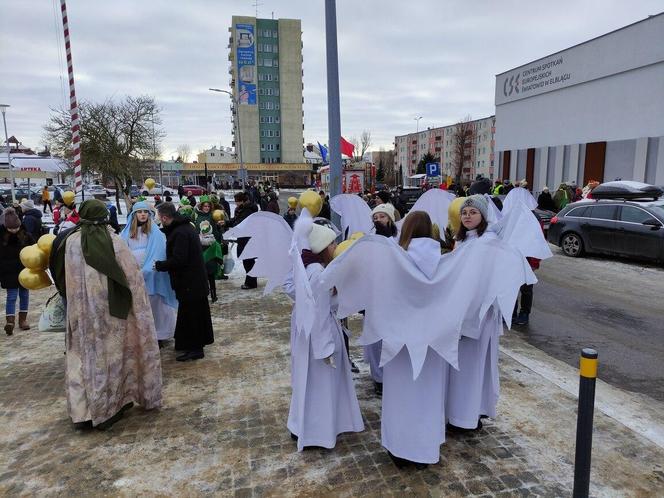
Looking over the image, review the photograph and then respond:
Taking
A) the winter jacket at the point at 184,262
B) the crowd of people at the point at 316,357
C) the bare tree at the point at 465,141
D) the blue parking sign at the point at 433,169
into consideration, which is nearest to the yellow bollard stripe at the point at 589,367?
the crowd of people at the point at 316,357

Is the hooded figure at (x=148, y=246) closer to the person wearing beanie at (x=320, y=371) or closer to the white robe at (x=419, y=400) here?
the person wearing beanie at (x=320, y=371)

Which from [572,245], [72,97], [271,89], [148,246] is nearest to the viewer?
[148,246]

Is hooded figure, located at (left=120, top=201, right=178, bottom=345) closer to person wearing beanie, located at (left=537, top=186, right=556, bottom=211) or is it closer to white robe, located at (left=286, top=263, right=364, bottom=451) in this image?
white robe, located at (left=286, top=263, right=364, bottom=451)

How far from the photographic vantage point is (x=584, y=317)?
7.44 m

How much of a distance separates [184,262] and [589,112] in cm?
3011

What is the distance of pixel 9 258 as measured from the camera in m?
6.61

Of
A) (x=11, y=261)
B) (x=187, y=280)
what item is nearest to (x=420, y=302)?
(x=187, y=280)

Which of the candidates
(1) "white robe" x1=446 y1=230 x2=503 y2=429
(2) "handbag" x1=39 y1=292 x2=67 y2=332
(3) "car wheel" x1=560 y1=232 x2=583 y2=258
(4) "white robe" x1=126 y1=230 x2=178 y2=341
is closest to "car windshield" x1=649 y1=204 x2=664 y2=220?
(3) "car wheel" x1=560 y1=232 x2=583 y2=258

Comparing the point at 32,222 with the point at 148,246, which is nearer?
the point at 148,246

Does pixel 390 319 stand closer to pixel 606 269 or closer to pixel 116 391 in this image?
pixel 116 391

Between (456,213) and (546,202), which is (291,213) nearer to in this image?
(456,213)

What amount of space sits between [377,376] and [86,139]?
26.4 meters

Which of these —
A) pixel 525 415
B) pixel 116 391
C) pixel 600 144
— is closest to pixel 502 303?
pixel 525 415

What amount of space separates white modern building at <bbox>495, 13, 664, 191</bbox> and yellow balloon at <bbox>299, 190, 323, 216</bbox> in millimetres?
26410
